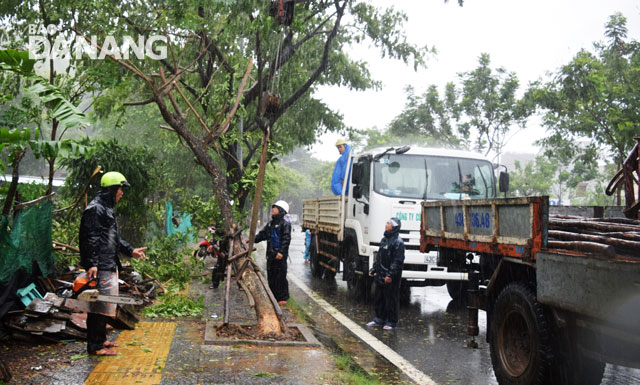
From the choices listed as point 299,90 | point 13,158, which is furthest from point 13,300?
point 299,90

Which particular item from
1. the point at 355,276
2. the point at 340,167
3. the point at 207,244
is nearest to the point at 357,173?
the point at 340,167

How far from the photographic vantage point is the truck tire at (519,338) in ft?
16.7

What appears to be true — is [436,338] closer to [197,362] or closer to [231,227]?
[231,227]

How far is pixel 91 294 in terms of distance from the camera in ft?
20.0

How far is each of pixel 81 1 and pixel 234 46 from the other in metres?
5.04

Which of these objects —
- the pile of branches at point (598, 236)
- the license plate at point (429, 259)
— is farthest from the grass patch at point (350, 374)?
the license plate at point (429, 259)

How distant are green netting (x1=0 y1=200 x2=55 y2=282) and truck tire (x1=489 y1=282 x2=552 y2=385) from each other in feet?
15.8

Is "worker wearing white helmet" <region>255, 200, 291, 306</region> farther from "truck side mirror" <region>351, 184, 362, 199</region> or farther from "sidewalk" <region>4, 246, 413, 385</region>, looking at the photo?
"sidewalk" <region>4, 246, 413, 385</region>

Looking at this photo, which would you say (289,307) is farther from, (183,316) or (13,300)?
(13,300)

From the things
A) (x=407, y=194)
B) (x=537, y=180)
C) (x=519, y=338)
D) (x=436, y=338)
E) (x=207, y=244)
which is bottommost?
(x=436, y=338)

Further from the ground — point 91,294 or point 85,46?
point 85,46

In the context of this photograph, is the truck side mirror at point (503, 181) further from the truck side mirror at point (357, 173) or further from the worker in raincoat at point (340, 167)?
the worker in raincoat at point (340, 167)

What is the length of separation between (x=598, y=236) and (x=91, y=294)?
463cm

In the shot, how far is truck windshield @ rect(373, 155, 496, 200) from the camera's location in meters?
11.3
